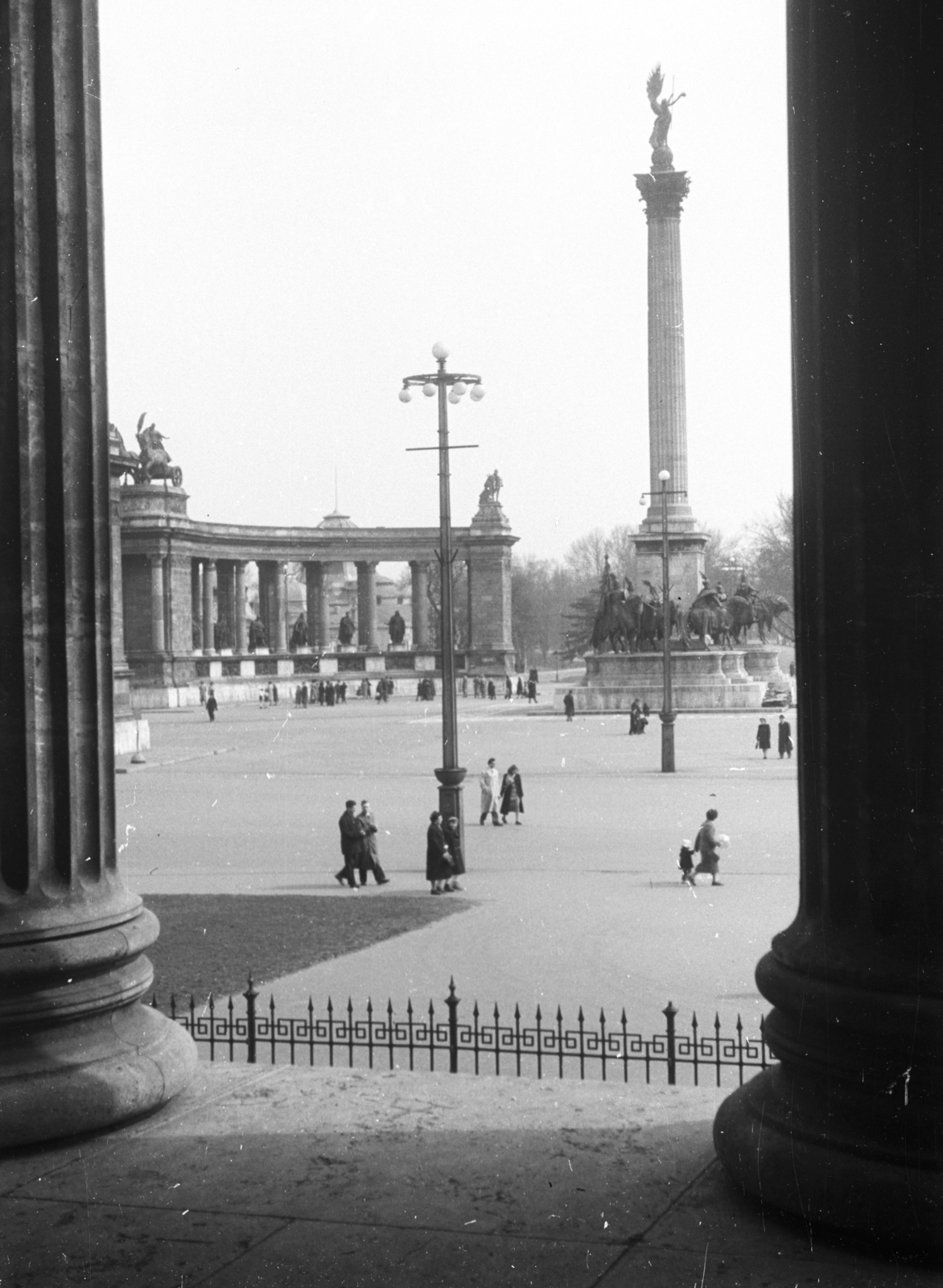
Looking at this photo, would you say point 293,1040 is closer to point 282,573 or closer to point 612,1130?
point 612,1130

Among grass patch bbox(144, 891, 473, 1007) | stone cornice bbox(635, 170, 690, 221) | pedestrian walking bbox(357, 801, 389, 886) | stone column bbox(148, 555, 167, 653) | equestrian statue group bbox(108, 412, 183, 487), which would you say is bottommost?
grass patch bbox(144, 891, 473, 1007)

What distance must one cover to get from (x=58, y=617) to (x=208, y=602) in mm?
99568

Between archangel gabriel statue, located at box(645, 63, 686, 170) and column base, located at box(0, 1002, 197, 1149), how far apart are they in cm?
7053

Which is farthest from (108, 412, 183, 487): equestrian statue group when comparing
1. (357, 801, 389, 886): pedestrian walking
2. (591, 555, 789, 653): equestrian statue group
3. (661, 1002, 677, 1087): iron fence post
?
(661, 1002, 677, 1087): iron fence post

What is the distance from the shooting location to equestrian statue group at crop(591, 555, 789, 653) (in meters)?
71.1

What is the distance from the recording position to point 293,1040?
9.86 m

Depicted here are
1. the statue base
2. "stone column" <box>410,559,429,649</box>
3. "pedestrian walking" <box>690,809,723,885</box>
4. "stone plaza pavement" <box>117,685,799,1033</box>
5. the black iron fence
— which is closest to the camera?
the black iron fence

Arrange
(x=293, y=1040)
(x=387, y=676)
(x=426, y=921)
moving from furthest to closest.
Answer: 1. (x=387, y=676)
2. (x=426, y=921)
3. (x=293, y=1040)

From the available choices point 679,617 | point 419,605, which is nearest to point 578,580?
point 419,605

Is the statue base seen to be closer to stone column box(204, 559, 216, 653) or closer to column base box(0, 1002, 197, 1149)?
stone column box(204, 559, 216, 653)

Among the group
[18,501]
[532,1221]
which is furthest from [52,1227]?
[18,501]

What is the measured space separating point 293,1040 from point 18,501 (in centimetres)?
445

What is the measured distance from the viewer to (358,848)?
21.0 m

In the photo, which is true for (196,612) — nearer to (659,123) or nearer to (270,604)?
(270,604)
